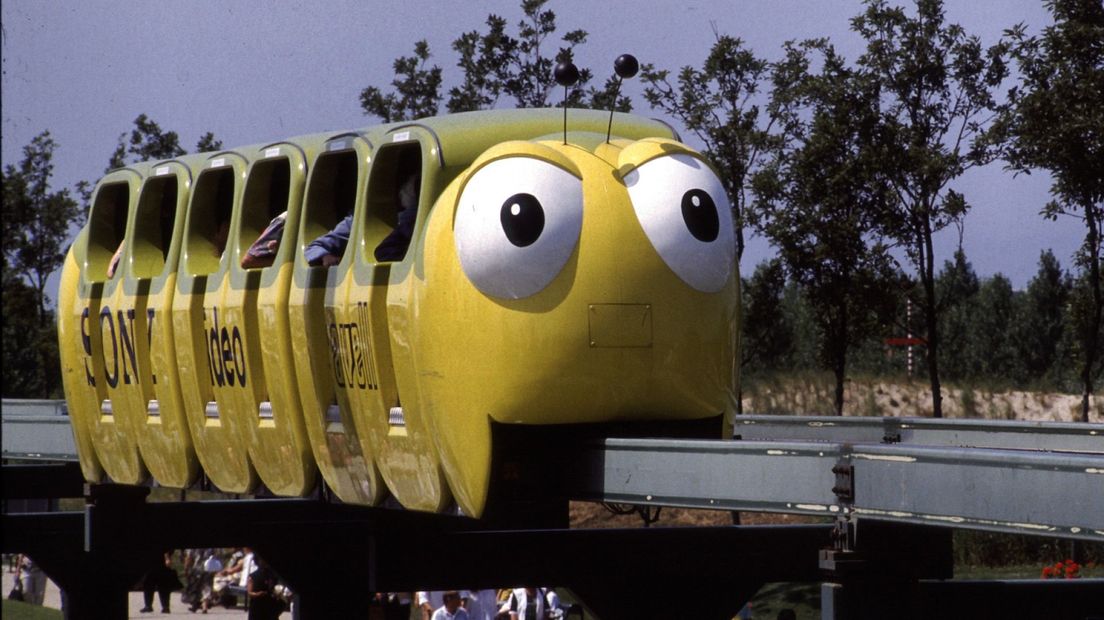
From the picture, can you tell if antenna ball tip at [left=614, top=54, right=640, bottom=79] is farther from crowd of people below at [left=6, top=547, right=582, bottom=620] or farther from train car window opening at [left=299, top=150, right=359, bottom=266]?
crowd of people below at [left=6, top=547, right=582, bottom=620]

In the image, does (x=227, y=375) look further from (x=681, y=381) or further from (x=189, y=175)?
(x=681, y=381)

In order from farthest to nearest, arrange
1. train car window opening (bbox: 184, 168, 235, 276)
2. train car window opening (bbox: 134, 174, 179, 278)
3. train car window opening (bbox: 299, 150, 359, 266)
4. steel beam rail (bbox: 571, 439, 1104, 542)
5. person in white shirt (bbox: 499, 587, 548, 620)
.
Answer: person in white shirt (bbox: 499, 587, 548, 620), train car window opening (bbox: 134, 174, 179, 278), train car window opening (bbox: 184, 168, 235, 276), train car window opening (bbox: 299, 150, 359, 266), steel beam rail (bbox: 571, 439, 1104, 542)

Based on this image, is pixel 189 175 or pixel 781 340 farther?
pixel 781 340

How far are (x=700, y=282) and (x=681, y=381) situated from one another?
533 mm

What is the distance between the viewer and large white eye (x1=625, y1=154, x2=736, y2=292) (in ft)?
33.9

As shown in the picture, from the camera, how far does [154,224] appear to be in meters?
15.1

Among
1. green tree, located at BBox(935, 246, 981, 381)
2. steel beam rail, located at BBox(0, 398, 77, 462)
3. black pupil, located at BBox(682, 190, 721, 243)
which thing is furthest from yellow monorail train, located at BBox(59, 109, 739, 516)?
green tree, located at BBox(935, 246, 981, 381)

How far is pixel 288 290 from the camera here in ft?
40.1

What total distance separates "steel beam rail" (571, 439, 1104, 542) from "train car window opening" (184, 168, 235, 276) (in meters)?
4.40

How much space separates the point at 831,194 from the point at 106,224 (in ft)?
46.2

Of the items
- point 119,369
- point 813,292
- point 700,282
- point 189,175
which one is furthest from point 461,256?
point 813,292

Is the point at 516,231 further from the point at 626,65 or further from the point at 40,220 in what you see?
the point at 40,220

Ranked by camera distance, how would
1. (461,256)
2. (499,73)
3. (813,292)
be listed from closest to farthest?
(461,256) < (813,292) < (499,73)

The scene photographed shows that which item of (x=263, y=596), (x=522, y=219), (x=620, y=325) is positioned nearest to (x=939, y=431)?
(x=620, y=325)
